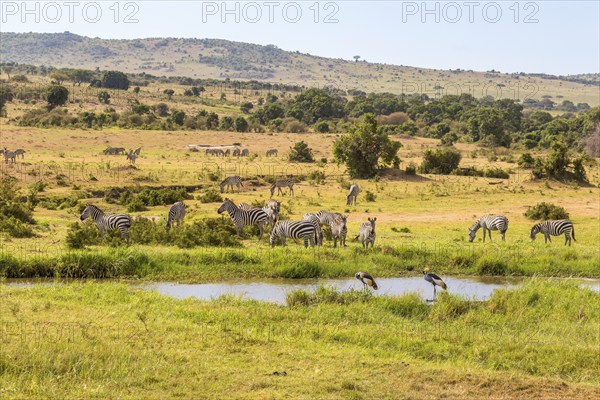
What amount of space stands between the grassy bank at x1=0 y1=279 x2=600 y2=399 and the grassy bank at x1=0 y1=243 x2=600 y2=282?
203 centimetres

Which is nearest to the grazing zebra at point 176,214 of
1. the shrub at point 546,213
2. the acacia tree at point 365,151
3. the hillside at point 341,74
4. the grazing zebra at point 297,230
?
the grazing zebra at point 297,230

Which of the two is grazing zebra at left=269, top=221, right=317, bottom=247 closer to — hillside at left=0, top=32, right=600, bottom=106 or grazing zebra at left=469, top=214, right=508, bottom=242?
grazing zebra at left=469, top=214, right=508, bottom=242

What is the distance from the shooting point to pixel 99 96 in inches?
2943

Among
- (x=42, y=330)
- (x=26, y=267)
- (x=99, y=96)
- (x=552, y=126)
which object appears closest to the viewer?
(x=42, y=330)

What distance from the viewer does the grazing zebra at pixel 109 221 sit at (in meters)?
20.1

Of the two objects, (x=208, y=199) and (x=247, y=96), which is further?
(x=247, y=96)

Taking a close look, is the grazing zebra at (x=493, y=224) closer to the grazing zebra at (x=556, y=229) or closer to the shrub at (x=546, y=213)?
the grazing zebra at (x=556, y=229)

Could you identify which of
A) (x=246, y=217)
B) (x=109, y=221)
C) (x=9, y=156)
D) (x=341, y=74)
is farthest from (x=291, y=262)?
(x=341, y=74)

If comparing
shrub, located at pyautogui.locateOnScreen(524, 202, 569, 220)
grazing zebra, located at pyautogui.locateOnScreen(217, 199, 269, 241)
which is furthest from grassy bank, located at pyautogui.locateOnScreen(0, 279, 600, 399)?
shrub, located at pyautogui.locateOnScreen(524, 202, 569, 220)

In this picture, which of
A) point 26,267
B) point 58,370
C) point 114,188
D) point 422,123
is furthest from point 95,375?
point 422,123

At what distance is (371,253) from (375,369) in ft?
30.4

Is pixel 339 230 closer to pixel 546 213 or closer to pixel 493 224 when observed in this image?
pixel 493 224

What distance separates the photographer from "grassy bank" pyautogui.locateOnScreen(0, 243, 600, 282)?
16859 millimetres

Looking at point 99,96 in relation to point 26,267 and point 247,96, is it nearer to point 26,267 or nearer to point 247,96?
point 247,96
